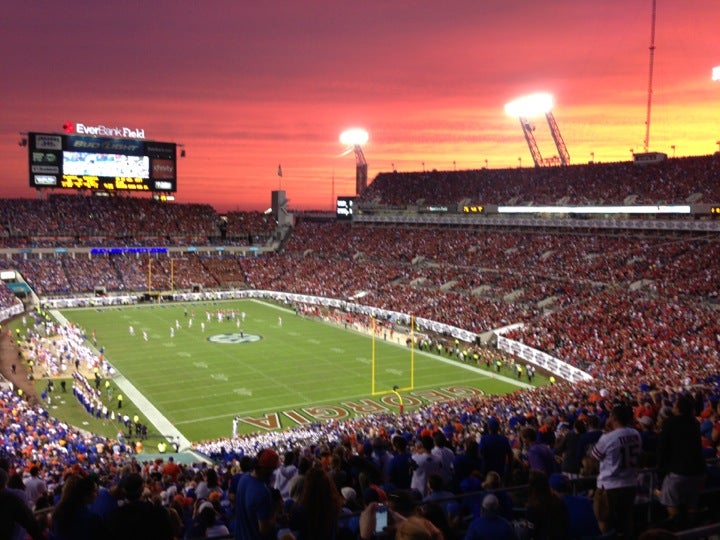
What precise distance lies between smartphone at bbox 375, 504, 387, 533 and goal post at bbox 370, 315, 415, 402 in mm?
23121

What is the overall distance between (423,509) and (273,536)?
108 cm

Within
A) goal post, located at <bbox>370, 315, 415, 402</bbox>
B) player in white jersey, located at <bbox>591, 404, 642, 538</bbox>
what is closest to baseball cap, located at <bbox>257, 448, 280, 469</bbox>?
player in white jersey, located at <bbox>591, 404, 642, 538</bbox>

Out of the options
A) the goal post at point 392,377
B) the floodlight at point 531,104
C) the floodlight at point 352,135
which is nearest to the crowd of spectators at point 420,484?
the goal post at point 392,377

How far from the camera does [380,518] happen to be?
4.50 m

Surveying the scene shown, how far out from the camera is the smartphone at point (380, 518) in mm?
4469

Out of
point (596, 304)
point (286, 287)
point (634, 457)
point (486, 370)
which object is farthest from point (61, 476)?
point (286, 287)

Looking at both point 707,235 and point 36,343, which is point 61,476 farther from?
point 707,235

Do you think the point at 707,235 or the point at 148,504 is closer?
the point at 148,504

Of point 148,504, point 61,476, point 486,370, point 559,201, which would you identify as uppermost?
point 559,201

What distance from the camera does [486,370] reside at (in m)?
32.4

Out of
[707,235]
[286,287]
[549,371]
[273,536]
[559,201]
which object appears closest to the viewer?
[273,536]

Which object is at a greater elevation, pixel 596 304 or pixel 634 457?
pixel 634 457

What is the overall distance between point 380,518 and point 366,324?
3895 cm

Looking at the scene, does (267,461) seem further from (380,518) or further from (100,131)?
(100,131)
